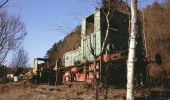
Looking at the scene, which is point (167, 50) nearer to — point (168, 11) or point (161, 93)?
point (168, 11)

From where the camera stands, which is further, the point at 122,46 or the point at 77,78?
the point at 77,78

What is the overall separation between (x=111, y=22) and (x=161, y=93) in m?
4.92

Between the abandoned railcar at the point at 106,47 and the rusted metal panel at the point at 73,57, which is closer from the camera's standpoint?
the abandoned railcar at the point at 106,47

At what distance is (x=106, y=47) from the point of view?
49.5 ft

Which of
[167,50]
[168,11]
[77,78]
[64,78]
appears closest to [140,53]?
[77,78]

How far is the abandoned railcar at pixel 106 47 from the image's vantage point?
14232 mm

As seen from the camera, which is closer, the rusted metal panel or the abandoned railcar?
the abandoned railcar

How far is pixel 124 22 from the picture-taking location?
53.8 ft

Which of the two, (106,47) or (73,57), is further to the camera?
(73,57)

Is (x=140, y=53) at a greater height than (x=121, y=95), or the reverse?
(x=140, y=53)

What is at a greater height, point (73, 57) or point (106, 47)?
point (106, 47)

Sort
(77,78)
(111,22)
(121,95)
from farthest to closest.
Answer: (77,78), (111,22), (121,95)

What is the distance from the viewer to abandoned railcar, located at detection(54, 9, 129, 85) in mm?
14232

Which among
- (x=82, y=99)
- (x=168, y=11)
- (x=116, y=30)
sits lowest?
(x=82, y=99)
